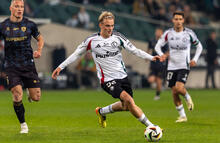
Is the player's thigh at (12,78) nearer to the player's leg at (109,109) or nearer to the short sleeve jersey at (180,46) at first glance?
the player's leg at (109,109)

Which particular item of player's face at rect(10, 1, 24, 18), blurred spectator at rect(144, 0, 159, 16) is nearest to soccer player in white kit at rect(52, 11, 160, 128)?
player's face at rect(10, 1, 24, 18)

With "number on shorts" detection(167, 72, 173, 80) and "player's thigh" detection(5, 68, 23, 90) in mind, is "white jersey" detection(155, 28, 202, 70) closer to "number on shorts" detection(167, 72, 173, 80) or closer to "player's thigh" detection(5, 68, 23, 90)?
"number on shorts" detection(167, 72, 173, 80)

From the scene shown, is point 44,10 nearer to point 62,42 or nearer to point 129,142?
point 62,42

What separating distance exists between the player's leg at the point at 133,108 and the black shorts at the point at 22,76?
1.92 meters

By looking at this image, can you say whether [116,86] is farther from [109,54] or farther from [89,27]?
[89,27]

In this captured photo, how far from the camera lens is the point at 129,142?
995 centimetres

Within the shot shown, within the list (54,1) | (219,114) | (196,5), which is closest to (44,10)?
(54,1)

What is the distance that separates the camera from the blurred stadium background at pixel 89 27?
30406mm

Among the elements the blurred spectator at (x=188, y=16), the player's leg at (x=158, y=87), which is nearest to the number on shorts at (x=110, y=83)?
the player's leg at (x=158, y=87)

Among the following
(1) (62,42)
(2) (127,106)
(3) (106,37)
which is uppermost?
(3) (106,37)

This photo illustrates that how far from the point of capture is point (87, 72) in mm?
30359

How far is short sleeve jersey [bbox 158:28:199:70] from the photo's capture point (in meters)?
14.8

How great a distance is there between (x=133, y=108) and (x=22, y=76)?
240 centimetres

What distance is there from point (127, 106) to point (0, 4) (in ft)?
66.4
